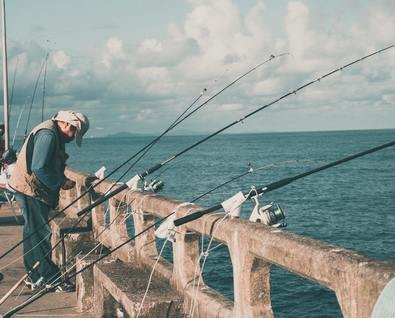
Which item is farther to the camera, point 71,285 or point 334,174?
point 334,174

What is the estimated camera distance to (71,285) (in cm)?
595

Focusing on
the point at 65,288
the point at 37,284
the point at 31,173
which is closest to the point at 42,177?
the point at 31,173

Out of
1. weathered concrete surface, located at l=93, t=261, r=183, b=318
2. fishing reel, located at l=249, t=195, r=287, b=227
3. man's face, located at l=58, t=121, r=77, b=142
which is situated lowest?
weathered concrete surface, located at l=93, t=261, r=183, b=318

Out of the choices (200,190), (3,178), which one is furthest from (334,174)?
(3,178)

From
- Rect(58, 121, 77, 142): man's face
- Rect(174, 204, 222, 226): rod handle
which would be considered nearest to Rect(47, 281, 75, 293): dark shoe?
Rect(58, 121, 77, 142): man's face

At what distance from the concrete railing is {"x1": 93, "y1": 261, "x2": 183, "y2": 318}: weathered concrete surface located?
141 millimetres

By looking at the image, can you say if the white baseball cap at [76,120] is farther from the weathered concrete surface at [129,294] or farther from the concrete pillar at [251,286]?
the concrete pillar at [251,286]

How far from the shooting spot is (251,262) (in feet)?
11.6

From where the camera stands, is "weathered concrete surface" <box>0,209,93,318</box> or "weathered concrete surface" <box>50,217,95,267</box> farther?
"weathered concrete surface" <box>50,217,95,267</box>

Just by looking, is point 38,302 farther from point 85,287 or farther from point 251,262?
point 251,262

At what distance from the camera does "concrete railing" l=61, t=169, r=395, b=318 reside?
247cm

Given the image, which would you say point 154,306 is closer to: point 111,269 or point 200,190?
point 111,269

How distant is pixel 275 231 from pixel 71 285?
328 centimetres

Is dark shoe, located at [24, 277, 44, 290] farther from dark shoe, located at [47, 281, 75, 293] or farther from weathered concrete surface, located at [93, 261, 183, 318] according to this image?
weathered concrete surface, located at [93, 261, 183, 318]
